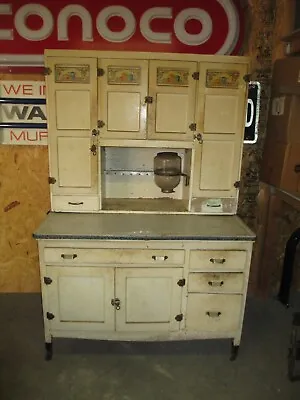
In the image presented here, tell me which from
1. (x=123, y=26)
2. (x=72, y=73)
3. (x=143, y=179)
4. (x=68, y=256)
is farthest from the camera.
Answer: (x=143, y=179)

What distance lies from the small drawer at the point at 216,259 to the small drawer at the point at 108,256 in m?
0.11

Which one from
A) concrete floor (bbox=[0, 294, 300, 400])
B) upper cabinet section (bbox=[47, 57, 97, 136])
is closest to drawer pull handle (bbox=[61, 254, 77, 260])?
concrete floor (bbox=[0, 294, 300, 400])

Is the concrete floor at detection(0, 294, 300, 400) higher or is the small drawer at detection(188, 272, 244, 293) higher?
the small drawer at detection(188, 272, 244, 293)

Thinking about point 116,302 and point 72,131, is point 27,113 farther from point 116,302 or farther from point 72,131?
point 116,302

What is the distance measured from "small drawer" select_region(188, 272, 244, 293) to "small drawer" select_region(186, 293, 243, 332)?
5 cm

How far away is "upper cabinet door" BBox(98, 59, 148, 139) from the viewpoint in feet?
8.51

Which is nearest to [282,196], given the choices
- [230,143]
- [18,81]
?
[230,143]

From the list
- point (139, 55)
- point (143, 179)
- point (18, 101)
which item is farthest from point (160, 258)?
point (18, 101)

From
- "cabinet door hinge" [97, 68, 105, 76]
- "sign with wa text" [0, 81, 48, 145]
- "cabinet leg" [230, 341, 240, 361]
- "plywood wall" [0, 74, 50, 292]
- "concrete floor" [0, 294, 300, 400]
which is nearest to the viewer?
"concrete floor" [0, 294, 300, 400]

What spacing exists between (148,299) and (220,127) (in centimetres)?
140

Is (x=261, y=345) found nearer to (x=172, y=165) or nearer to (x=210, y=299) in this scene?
(x=210, y=299)

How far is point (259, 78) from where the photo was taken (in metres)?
3.10

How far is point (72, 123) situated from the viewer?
268 centimetres

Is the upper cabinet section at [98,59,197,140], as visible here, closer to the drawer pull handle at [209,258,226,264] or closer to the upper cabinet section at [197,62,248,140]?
the upper cabinet section at [197,62,248,140]
